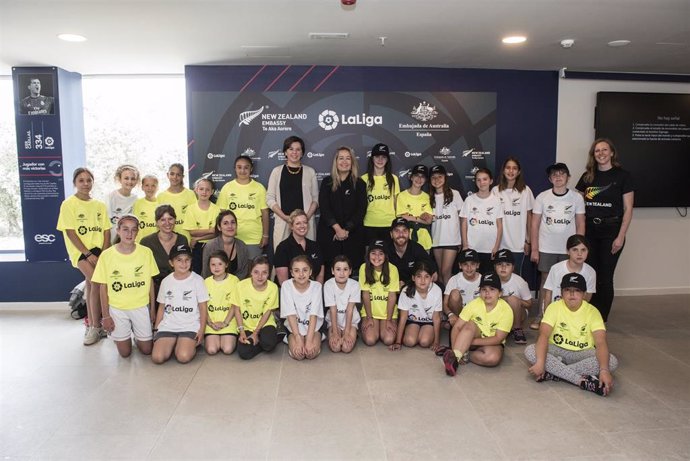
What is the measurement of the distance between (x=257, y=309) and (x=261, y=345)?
30 cm

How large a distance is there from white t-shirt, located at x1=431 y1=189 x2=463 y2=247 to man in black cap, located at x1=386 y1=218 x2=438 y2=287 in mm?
473

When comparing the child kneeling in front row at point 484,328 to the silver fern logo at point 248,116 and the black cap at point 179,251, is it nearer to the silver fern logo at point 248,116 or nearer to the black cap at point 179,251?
the black cap at point 179,251

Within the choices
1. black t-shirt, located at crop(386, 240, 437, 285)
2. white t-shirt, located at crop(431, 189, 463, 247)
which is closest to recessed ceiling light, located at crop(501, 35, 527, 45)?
white t-shirt, located at crop(431, 189, 463, 247)

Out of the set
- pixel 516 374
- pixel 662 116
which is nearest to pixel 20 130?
pixel 516 374

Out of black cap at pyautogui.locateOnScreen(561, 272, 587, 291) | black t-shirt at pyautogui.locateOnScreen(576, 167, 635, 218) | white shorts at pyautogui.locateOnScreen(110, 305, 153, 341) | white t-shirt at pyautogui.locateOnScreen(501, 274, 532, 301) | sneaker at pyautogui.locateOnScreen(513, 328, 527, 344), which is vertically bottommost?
sneaker at pyautogui.locateOnScreen(513, 328, 527, 344)

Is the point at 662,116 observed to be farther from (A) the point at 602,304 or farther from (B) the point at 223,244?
(B) the point at 223,244

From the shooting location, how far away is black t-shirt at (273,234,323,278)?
4641 millimetres

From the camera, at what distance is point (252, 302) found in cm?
425

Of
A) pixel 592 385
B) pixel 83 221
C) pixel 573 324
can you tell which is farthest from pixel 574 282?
pixel 83 221

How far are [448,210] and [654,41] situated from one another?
246 cm

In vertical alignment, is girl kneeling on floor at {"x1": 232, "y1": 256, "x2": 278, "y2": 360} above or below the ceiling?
below

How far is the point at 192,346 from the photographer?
4.11m

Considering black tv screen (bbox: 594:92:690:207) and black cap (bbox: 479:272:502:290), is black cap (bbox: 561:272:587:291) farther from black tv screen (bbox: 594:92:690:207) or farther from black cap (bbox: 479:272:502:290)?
black tv screen (bbox: 594:92:690:207)

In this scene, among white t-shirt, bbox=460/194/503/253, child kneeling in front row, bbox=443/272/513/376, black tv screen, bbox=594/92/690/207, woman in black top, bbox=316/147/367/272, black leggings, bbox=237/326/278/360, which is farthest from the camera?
black tv screen, bbox=594/92/690/207
